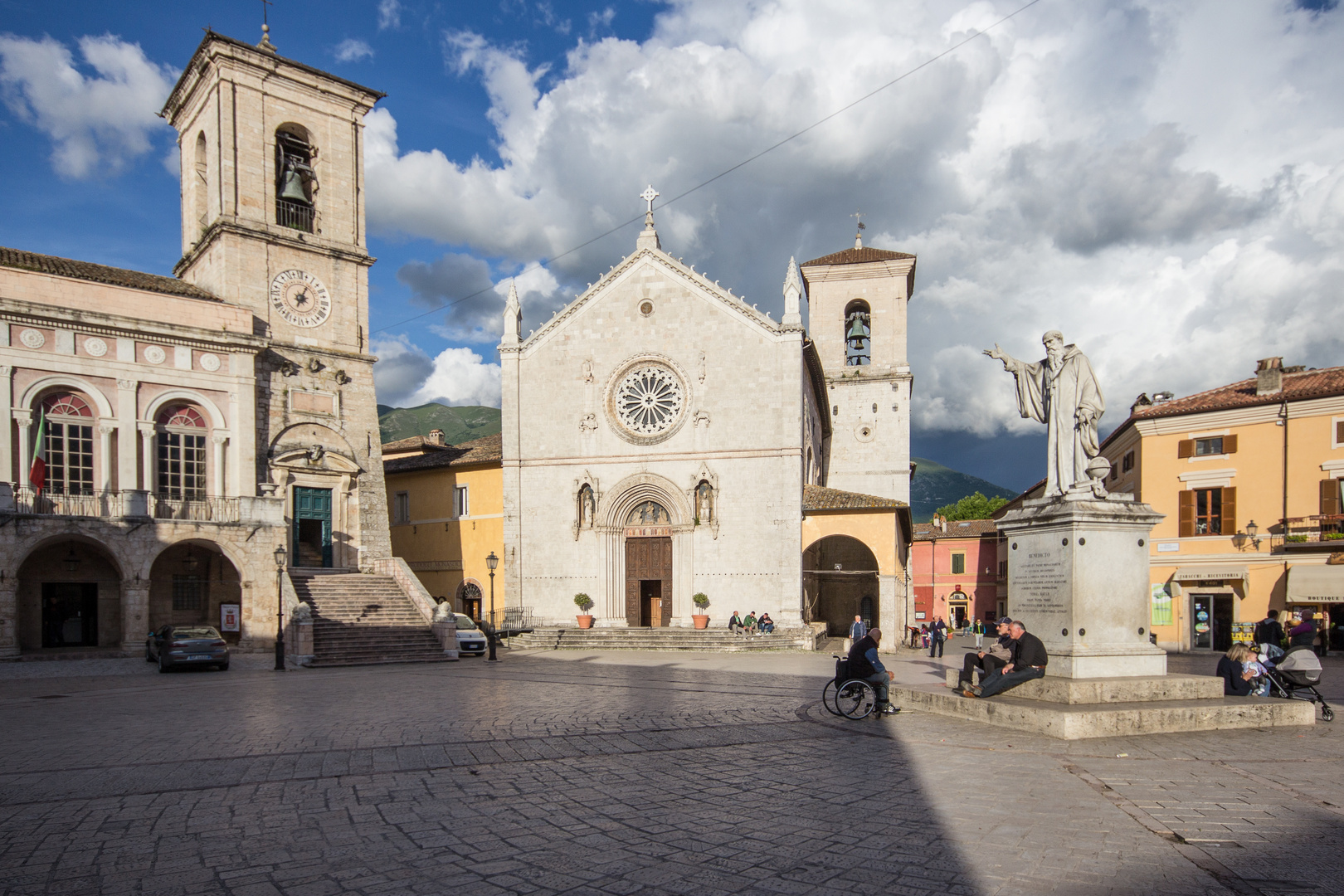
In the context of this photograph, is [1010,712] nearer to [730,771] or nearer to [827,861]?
[730,771]

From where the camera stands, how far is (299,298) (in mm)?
30812

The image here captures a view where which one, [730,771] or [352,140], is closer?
[730,771]

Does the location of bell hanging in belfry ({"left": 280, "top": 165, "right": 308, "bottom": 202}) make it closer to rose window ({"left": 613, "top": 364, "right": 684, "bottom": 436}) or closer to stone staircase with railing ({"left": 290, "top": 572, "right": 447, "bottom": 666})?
rose window ({"left": 613, "top": 364, "right": 684, "bottom": 436})

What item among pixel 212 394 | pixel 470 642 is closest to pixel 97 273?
pixel 212 394

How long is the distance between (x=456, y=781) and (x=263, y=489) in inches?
872

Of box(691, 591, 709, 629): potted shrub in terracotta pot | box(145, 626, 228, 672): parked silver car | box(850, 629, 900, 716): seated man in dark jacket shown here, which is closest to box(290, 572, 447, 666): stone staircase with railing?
box(145, 626, 228, 672): parked silver car

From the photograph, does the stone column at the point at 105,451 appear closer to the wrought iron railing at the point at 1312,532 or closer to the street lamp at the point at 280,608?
the street lamp at the point at 280,608

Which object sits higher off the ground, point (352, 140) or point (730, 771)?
point (352, 140)

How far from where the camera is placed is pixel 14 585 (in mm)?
22828

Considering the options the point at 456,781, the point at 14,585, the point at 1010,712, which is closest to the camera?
the point at 456,781

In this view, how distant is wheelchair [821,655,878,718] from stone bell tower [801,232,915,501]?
30.6 meters

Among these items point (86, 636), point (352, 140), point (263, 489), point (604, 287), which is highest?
point (352, 140)

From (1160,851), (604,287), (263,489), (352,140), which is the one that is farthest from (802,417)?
(1160,851)

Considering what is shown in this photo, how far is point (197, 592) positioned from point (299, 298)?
34.3ft
